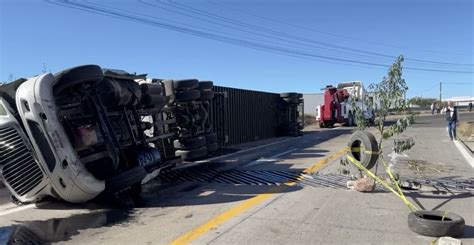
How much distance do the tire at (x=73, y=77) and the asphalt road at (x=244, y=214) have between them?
1887 mm

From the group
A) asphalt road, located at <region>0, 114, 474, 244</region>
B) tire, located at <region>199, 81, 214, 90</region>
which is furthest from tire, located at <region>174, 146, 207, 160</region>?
tire, located at <region>199, 81, 214, 90</region>

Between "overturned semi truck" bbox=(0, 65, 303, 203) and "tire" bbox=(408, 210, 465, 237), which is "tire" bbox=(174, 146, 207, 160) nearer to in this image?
"overturned semi truck" bbox=(0, 65, 303, 203)

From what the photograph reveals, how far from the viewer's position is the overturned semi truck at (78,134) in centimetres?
632

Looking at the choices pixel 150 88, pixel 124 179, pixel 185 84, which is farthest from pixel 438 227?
pixel 185 84

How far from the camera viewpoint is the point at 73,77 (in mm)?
6746

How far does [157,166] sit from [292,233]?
153 inches

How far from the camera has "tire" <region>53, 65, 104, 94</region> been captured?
22.0 feet

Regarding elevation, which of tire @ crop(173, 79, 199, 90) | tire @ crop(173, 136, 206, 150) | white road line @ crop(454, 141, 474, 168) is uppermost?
tire @ crop(173, 79, 199, 90)

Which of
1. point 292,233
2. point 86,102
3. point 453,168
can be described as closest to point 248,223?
point 292,233

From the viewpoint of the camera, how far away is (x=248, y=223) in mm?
6078

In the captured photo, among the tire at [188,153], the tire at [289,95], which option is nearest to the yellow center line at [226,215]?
the tire at [188,153]

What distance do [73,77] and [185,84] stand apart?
13.2ft

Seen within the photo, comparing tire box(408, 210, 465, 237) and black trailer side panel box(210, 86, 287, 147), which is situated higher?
black trailer side panel box(210, 86, 287, 147)

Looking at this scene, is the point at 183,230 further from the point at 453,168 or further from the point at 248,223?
the point at 453,168
